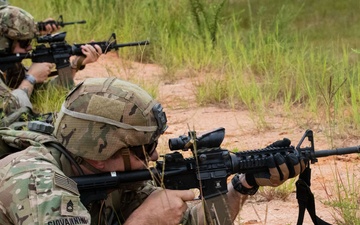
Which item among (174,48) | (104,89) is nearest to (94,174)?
(104,89)

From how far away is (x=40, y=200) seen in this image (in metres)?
2.96

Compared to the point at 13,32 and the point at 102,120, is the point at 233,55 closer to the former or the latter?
the point at 13,32

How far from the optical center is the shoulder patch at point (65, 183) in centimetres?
301

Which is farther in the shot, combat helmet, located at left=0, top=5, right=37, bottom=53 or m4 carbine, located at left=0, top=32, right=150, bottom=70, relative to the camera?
m4 carbine, located at left=0, top=32, right=150, bottom=70

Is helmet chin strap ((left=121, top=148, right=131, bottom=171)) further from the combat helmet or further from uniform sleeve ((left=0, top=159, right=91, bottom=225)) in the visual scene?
the combat helmet

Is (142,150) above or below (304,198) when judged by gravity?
above

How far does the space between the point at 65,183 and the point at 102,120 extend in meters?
0.40

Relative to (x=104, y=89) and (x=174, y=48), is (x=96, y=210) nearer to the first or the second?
(x=104, y=89)

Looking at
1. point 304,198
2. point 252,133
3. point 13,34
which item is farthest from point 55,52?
point 304,198

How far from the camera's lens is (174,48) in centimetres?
898

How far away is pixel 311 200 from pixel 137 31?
20.3 feet

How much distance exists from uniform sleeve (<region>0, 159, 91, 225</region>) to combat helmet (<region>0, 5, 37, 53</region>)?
A: 4176mm

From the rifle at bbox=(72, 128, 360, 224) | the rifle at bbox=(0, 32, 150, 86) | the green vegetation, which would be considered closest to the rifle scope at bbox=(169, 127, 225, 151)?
the rifle at bbox=(72, 128, 360, 224)

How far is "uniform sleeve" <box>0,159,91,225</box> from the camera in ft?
9.65
